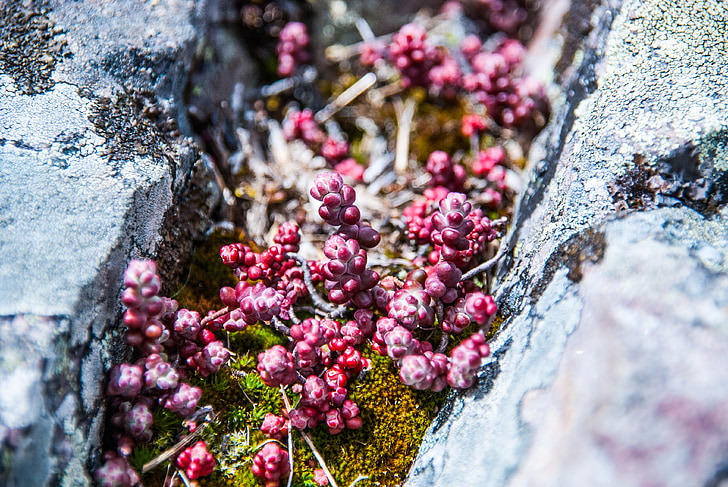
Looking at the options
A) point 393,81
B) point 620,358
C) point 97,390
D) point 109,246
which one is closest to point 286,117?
point 393,81

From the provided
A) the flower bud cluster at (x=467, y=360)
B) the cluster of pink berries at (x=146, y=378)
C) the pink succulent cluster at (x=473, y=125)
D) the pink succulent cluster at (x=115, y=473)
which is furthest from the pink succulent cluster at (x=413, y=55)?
the pink succulent cluster at (x=115, y=473)

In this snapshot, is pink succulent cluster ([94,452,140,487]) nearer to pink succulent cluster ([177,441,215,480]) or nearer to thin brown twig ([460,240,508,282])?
pink succulent cluster ([177,441,215,480])

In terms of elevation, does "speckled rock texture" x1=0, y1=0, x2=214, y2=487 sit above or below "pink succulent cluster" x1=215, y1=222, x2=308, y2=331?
above

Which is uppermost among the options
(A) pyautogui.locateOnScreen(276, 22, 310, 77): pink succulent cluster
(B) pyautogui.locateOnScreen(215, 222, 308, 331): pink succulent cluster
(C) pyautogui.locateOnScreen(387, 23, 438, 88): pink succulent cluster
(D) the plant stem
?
(A) pyautogui.locateOnScreen(276, 22, 310, 77): pink succulent cluster

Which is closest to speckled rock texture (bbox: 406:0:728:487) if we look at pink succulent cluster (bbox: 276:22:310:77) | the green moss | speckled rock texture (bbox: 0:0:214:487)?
the green moss

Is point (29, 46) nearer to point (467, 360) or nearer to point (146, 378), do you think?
point (146, 378)

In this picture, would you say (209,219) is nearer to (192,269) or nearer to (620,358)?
(192,269)
